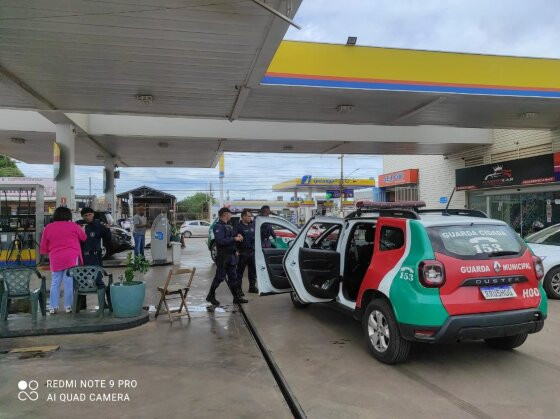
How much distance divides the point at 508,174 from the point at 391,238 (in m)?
11.6

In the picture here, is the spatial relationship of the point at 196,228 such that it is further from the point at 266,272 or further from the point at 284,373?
the point at 284,373

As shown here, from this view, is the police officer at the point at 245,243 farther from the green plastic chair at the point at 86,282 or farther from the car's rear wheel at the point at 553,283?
the car's rear wheel at the point at 553,283

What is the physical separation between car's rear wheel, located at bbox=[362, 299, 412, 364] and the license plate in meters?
0.91

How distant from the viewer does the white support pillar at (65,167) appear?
459 inches

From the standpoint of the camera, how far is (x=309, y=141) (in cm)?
1462

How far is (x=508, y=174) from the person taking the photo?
47.9ft

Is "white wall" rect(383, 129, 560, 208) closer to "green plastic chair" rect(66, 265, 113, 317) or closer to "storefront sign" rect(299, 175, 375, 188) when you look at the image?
"green plastic chair" rect(66, 265, 113, 317)

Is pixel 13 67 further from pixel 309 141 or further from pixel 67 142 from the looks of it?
pixel 309 141

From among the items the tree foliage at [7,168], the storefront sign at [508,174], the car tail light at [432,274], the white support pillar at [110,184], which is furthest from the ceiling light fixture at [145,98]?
the tree foliage at [7,168]

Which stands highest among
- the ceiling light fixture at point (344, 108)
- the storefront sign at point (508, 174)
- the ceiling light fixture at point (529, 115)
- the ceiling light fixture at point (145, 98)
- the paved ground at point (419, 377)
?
the ceiling light fixture at point (344, 108)

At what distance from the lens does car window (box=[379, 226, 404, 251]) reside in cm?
481

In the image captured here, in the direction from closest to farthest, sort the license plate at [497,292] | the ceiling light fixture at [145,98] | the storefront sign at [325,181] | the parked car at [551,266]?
the license plate at [497,292], the parked car at [551,266], the ceiling light fixture at [145,98], the storefront sign at [325,181]

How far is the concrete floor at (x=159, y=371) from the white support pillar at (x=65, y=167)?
6.56 metres

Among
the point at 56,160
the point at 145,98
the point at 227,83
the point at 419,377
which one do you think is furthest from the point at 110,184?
the point at 419,377
